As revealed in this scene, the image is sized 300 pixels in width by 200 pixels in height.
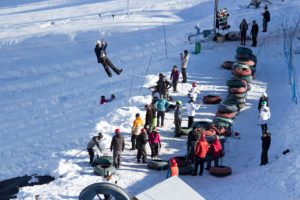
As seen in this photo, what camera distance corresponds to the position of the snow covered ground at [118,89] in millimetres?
14414

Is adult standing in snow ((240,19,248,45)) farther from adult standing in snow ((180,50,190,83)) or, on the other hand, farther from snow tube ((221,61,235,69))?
adult standing in snow ((180,50,190,83))

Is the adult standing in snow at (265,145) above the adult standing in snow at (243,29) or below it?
below

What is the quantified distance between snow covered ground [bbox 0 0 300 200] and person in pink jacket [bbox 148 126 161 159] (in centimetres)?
71

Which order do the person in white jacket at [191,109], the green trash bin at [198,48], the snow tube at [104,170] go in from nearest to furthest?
the snow tube at [104,170] → the person in white jacket at [191,109] → the green trash bin at [198,48]

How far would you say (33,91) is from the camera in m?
24.5

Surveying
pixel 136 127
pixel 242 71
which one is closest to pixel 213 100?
pixel 242 71

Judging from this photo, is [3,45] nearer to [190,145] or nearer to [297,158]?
[190,145]

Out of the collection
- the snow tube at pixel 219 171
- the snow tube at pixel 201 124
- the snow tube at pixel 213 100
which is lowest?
the snow tube at pixel 219 171

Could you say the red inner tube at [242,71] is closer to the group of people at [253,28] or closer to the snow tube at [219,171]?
the group of people at [253,28]

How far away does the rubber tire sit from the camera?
1455 centimetres

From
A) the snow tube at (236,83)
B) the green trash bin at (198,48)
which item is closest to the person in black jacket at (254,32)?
the green trash bin at (198,48)

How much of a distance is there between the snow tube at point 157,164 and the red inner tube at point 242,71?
7587 mm

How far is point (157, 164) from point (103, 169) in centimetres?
175

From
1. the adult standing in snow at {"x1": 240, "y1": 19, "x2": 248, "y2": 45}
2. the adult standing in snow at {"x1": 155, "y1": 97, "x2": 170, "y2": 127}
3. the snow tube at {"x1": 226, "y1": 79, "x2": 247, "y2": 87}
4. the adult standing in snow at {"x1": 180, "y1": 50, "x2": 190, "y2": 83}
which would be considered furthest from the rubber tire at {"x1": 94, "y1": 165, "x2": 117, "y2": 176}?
the adult standing in snow at {"x1": 240, "y1": 19, "x2": 248, "y2": 45}
